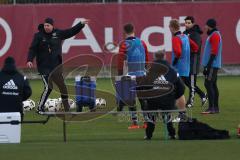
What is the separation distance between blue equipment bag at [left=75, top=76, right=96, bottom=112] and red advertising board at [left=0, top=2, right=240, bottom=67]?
10.2 m

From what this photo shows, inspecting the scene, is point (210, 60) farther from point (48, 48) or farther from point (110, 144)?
point (110, 144)

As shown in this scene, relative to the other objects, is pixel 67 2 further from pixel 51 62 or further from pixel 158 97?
pixel 158 97

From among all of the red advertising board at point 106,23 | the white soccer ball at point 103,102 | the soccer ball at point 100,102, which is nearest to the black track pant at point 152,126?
the soccer ball at point 100,102

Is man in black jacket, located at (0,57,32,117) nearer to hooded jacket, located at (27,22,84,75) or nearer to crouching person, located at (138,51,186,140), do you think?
crouching person, located at (138,51,186,140)

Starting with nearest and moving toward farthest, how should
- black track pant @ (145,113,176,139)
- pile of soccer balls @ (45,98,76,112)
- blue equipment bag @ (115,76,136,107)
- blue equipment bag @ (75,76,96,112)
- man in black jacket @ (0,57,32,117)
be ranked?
black track pant @ (145,113,176,139) → man in black jacket @ (0,57,32,117) → blue equipment bag @ (115,76,136,107) → blue equipment bag @ (75,76,96,112) → pile of soccer balls @ (45,98,76,112)

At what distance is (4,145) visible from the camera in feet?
49.9

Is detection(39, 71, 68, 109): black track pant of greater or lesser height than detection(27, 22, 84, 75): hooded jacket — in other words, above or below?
below

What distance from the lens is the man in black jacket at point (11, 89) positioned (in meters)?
16.5

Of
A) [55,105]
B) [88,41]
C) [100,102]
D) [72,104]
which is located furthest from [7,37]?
[100,102]

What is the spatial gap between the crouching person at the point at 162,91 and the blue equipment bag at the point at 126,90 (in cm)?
144

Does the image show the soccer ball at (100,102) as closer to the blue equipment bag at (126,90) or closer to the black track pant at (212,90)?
the blue equipment bag at (126,90)

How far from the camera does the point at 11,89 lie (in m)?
16.5

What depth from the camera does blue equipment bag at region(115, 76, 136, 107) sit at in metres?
18.3

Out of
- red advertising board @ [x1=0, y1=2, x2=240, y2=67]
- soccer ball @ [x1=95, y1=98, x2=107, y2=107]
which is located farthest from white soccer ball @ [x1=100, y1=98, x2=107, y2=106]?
red advertising board @ [x1=0, y1=2, x2=240, y2=67]
